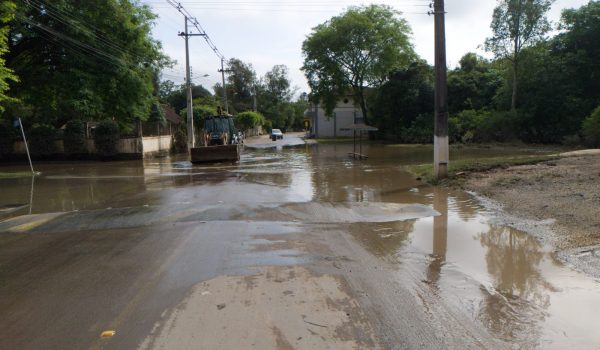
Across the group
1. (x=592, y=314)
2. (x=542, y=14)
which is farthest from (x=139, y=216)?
(x=542, y=14)

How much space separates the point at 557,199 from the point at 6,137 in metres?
33.1

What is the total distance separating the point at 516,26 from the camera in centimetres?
3419

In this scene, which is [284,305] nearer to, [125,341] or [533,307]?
[125,341]

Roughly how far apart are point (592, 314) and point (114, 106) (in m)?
28.7

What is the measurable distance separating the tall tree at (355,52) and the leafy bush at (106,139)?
92.5 feet

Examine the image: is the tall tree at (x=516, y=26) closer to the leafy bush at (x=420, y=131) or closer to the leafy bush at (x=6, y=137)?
the leafy bush at (x=420, y=131)

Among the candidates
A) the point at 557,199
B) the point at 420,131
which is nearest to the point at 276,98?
the point at 420,131

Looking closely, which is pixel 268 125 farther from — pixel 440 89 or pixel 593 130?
pixel 440 89

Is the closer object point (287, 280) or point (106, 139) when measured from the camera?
A: point (287, 280)

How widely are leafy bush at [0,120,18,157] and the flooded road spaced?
2333 centimetres

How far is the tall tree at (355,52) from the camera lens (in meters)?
52.2

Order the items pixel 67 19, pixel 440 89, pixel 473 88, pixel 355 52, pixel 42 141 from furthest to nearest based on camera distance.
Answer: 1. pixel 355 52
2. pixel 473 88
3. pixel 42 141
4. pixel 67 19
5. pixel 440 89

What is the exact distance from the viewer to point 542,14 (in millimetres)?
33719

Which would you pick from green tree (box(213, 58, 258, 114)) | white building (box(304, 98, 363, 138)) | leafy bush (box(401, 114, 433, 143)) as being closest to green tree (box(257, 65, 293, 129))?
green tree (box(213, 58, 258, 114))
